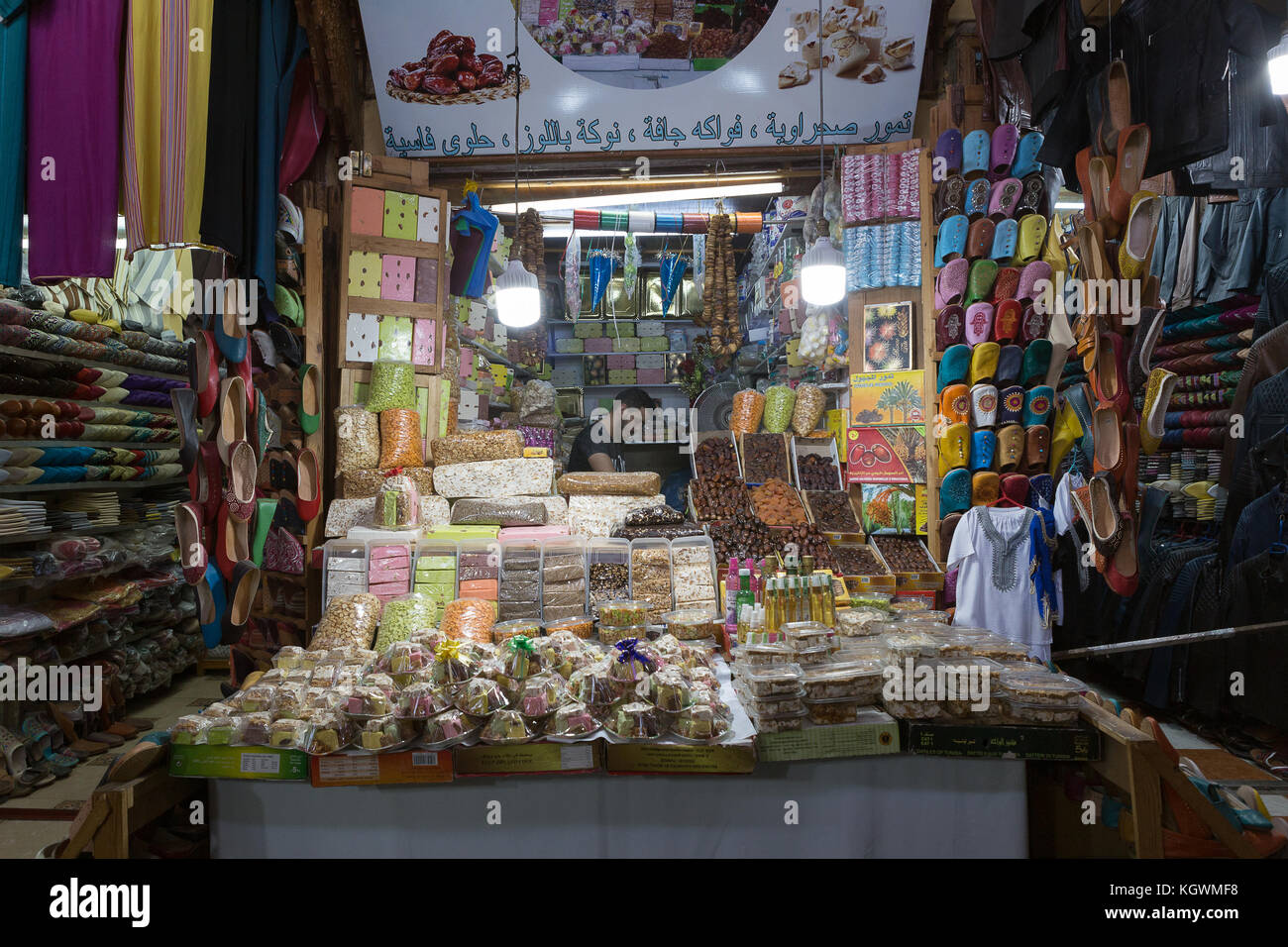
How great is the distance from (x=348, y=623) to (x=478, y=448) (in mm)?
1554

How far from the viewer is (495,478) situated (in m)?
4.38

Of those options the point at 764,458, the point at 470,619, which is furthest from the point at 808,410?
the point at 470,619

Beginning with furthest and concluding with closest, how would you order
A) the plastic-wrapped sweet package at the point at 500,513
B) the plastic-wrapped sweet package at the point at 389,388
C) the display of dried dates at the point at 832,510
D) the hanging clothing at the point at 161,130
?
the plastic-wrapped sweet package at the point at 389,388 → the display of dried dates at the point at 832,510 → the plastic-wrapped sweet package at the point at 500,513 → the hanging clothing at the point at 161,130

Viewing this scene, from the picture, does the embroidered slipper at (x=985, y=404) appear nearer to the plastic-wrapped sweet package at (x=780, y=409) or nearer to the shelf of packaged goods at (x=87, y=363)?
the plastic-wrapped sweet package at (x=780, y=409)

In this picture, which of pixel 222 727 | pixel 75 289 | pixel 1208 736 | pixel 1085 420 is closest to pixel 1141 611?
pixel 1208 736

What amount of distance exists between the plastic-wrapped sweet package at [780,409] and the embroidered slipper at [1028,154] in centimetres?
197

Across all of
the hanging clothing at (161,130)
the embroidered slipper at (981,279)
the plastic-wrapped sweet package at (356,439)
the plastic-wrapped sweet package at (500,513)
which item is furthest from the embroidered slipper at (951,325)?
the hanging clothing at (161,130)

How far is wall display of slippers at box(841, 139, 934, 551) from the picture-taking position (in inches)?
191

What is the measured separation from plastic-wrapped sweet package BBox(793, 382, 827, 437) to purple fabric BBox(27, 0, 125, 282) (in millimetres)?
3910

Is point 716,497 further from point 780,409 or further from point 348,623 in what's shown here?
point 348,623

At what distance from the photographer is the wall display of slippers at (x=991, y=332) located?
460 cm

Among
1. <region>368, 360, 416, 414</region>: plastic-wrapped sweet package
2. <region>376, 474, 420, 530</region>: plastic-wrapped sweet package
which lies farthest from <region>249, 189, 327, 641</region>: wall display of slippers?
<region>376, 474, 420, 530</region>: plastic-wrapped sweet package
